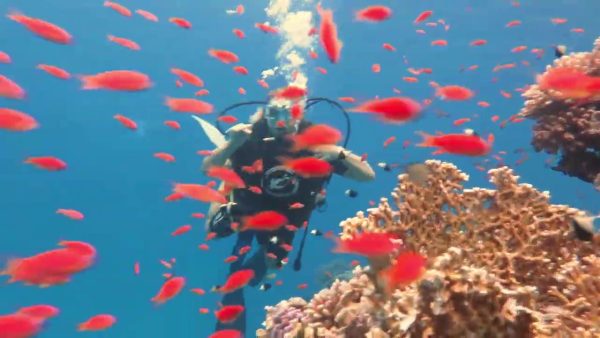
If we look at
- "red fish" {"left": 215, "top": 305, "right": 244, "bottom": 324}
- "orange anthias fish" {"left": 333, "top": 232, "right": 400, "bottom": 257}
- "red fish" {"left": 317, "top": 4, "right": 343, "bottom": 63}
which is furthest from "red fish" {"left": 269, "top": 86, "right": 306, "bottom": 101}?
"orange anthias fish" {"left": 333, "top": 232, "right": 400, "bottom": 257}

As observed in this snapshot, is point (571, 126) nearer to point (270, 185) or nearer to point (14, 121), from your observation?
point (270, 185)

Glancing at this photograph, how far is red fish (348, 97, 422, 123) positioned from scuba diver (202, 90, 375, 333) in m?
2.42

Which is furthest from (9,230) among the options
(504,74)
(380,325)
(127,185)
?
(380,325)

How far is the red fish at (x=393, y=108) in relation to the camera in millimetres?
4195

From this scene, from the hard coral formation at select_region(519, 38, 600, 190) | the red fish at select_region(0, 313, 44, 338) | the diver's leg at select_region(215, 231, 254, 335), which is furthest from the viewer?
the diver's leg at select_region(215, 231, 254, 335)

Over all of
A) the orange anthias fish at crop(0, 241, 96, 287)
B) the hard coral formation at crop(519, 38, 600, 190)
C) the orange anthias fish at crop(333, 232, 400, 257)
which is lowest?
the orange anthias fish at crop(333, 232, 400, 257)

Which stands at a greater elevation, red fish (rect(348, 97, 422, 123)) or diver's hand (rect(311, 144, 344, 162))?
diver's hand (rect(311, 144, 344, 162))

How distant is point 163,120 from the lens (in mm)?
61719

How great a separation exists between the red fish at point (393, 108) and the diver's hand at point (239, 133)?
334cm

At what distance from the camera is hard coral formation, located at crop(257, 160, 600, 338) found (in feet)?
9.14

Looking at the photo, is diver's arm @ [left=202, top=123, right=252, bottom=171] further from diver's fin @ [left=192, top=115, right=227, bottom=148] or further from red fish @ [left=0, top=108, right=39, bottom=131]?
red fish @ [left=0, top=108, right=39, bottom=131]

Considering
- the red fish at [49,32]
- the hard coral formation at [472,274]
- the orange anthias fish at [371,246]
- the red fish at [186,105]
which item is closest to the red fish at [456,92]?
the hard coral formation at [472,274]

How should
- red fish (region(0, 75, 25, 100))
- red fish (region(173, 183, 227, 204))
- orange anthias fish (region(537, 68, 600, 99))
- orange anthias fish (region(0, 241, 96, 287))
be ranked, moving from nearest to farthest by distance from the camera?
1. orange anthias fish (region(0, 241, 96, 287))
2. orange anthias fish (region(537, 68, 600, 99))
3. red fish (region(0, 75, 25, 100))
4. red fish (region(173, 183, 227, 204))

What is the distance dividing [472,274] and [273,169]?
447 cm
